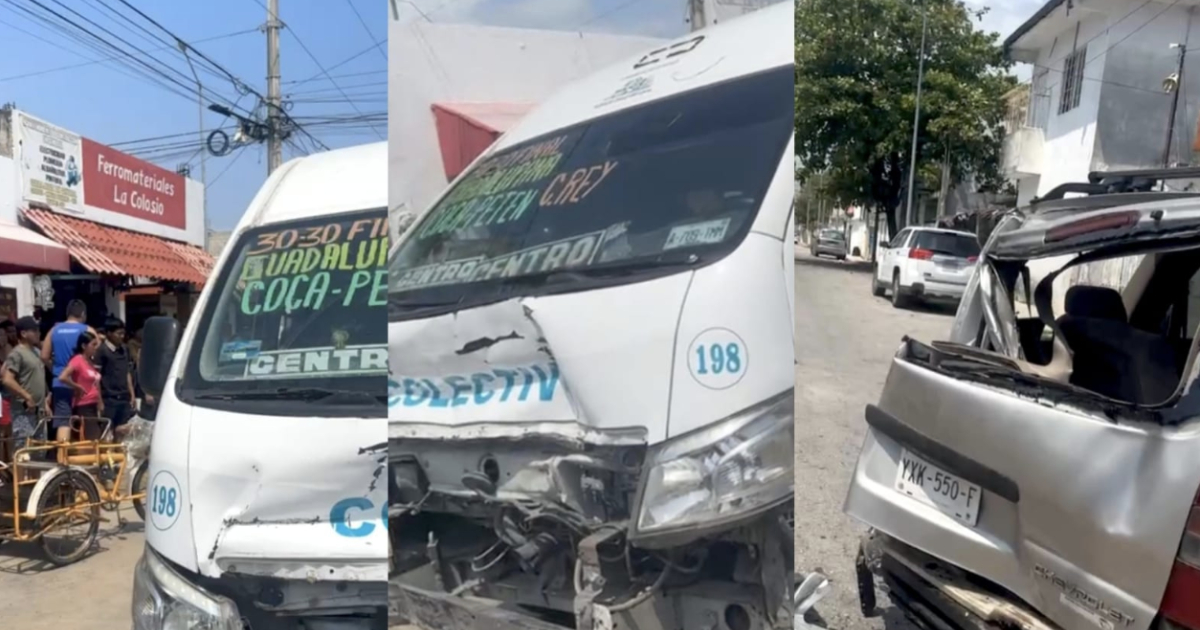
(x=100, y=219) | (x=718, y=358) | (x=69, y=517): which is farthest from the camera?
(x=69, y=517)

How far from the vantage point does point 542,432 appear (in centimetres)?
118

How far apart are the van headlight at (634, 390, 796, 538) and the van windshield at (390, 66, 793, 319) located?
206 millimetres

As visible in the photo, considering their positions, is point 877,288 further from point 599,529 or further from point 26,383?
point 599,529

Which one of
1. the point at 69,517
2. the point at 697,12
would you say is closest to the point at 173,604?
the point at 697,12

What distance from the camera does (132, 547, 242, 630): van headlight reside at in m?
1.73

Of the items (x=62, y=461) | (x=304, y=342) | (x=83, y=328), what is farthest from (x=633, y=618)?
(x=83, y=328)

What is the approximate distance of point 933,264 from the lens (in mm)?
14062

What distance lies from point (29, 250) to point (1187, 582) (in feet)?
17.5

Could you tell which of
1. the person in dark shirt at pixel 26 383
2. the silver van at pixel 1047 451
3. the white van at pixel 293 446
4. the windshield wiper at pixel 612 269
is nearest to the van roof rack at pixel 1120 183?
the silver van at pixel 1047 451

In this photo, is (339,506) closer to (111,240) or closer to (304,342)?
(304,342)

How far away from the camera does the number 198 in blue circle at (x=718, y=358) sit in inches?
44.0

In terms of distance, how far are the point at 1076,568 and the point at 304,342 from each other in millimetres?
2285

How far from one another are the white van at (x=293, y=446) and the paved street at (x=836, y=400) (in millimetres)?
804

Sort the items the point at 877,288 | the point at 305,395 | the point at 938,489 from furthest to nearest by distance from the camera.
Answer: the point at 877,288 < the point at 938,489 < the point at 305,395
